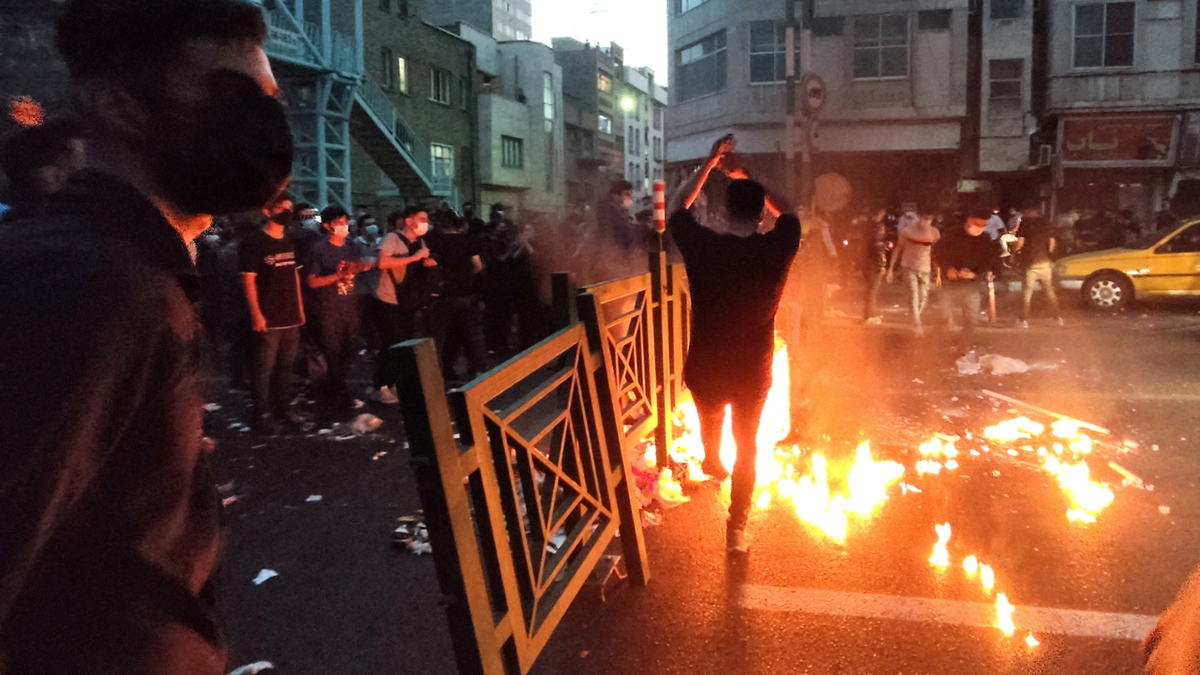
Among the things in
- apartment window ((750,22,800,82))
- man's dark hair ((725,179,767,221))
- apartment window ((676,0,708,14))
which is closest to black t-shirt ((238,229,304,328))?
man's dark hair ((725,179,767,221))

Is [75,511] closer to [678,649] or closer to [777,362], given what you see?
[678,649]

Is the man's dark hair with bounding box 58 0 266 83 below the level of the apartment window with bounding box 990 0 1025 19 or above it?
below

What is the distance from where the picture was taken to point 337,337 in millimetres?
8156

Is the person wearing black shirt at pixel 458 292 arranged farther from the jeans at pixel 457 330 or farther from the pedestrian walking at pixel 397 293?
the pedestrian walking at pixel 397 293

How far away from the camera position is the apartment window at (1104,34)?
27.7 metres

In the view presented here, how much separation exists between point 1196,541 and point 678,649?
10.6ft

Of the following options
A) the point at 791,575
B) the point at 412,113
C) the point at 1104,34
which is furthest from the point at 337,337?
the point at 1104,34

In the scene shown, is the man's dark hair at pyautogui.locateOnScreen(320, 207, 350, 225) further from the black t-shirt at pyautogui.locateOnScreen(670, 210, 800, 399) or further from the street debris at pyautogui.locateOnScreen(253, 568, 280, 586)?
the black t-shirt at pyautogui.locateOnScreen(670, 210, 800, 399)

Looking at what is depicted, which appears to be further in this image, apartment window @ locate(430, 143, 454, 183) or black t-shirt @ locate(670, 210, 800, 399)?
apartment window @ locate(430, 143, 454, 183)

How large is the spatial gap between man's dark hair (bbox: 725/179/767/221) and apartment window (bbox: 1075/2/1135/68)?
30.1 m

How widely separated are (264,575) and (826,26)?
29.5m

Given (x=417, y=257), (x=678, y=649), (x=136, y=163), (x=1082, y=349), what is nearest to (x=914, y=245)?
(x=1082, y=349)

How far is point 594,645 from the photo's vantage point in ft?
11.7

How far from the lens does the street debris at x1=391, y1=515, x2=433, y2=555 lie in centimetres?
464
